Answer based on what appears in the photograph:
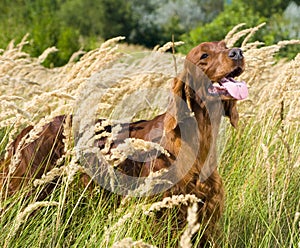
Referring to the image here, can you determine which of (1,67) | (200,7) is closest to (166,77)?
(1,67)

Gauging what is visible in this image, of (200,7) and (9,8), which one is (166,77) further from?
(200,7)

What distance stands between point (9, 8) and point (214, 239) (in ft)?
73.6

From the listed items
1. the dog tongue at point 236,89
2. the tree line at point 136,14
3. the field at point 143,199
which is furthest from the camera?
the tree line at point 136,14

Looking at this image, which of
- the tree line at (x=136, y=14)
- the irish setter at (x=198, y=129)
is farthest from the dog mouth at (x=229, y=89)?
the tree line at (x=136, y=14)

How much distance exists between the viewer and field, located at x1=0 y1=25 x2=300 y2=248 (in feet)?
8.38

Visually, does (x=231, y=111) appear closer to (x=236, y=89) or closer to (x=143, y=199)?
(x=236, y=89)

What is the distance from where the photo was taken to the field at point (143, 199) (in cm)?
255

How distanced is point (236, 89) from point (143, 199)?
755mm

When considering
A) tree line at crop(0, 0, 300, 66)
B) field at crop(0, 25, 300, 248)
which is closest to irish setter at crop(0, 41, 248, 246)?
field at crop(0, 25, 300, 248)

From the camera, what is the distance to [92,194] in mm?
3000

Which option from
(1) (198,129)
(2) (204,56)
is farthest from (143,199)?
(2) (204,56)

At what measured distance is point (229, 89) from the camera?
2961 millimetres

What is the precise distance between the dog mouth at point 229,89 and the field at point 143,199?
273 mm

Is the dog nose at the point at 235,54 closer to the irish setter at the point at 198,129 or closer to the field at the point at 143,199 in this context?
the irish setter at the point at 198,129
